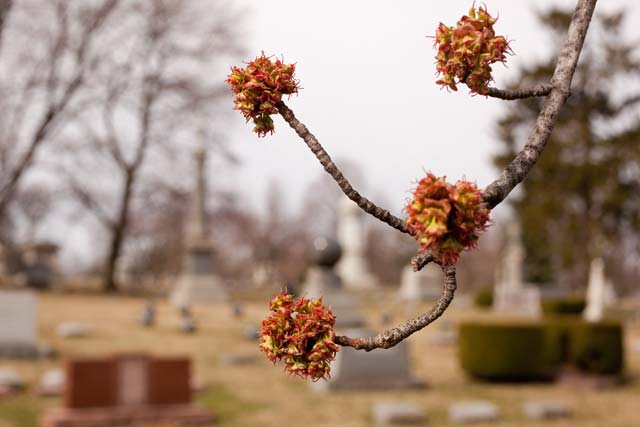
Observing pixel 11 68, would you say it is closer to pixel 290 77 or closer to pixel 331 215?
pixel 290 77

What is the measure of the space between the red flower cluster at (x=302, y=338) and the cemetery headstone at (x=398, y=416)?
392 inches

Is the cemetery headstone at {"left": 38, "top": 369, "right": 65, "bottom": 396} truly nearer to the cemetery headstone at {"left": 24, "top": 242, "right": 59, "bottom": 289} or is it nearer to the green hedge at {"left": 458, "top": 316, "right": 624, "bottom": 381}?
the green hedge at {"left": 458, "top": 316, "right": 624, "bottom": 381}

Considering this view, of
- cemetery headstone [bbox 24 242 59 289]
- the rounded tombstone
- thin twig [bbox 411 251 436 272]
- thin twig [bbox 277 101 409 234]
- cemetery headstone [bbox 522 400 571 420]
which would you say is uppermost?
cemetery headstone [bbox 24 242 59 289]

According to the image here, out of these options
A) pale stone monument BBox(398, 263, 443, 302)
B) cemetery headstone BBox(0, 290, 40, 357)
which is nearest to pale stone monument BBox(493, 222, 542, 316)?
pale stone monument BBox(398, 263, 443, 302)

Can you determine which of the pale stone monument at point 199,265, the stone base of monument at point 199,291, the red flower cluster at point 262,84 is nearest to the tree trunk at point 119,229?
the pale stone monument at point 199,265

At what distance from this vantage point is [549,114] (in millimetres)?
1624

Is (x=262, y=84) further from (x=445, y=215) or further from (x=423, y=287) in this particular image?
(x=423, y=287)

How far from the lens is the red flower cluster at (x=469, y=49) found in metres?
1.52

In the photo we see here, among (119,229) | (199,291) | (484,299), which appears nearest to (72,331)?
(199,291)

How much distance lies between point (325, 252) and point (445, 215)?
628 inches

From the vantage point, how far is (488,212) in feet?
4.20

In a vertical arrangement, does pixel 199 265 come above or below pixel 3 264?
below

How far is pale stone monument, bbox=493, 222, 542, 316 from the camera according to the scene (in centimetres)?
3181

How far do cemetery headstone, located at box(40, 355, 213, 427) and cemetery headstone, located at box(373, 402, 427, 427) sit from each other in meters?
2.43
